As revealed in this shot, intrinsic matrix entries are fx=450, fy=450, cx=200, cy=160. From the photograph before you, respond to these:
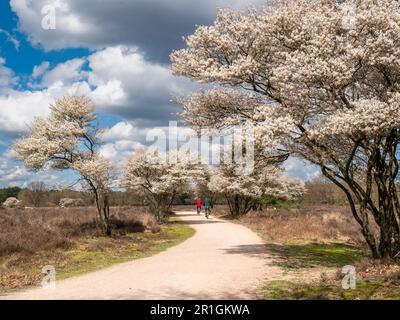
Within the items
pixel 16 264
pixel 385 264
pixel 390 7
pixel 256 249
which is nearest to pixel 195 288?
pixel 385 264

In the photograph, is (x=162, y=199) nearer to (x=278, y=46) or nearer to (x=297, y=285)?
(x=278, y=46)

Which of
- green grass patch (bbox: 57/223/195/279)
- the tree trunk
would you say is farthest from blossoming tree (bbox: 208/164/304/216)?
the tree trunk

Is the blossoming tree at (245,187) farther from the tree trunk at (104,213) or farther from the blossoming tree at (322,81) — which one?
the blossoming tree at (322,81)

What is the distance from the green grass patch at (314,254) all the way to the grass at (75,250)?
18.6 ft

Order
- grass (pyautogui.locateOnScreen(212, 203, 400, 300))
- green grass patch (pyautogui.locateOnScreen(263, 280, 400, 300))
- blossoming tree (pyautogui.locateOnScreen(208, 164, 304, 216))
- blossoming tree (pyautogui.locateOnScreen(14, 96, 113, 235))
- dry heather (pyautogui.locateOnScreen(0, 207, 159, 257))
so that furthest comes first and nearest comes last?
1. blossoming tree (pyautogui.locateOnScreen(208, 164, 304, 216))
2. blossoming tree (pyautogui.locateOnScreen(14, 96, 113, 235))
3. dry heather (pyautogui.locateOnScreen(0, 207, 159, 257))
4. grass (pyautogui.locateOnScreen(212, 203, 400, 300))
5. green grass patch (pyautogui.locateOnScreen(263, 280, 400, 300))

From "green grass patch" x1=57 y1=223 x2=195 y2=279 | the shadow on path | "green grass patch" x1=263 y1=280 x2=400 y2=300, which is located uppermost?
"green grass patch" x1=263 y1=280 x2=400 y2=300

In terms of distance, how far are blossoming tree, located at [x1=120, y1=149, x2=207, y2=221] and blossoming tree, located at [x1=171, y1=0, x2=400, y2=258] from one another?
82.0ft

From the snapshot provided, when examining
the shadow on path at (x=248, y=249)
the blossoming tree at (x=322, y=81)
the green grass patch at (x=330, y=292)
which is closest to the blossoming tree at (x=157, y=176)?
the shadow on path at (x=248, y=249)

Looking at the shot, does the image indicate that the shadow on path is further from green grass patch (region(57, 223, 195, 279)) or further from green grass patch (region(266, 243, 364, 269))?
green grass patch (region(57, 223, 195, 279))

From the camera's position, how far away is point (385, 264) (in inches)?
536

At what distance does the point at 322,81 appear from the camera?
46.2 feet

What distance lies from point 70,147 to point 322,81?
15.8m

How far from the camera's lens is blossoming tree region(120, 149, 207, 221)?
42.2 m

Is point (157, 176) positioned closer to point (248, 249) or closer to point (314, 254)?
point (248, 249)
